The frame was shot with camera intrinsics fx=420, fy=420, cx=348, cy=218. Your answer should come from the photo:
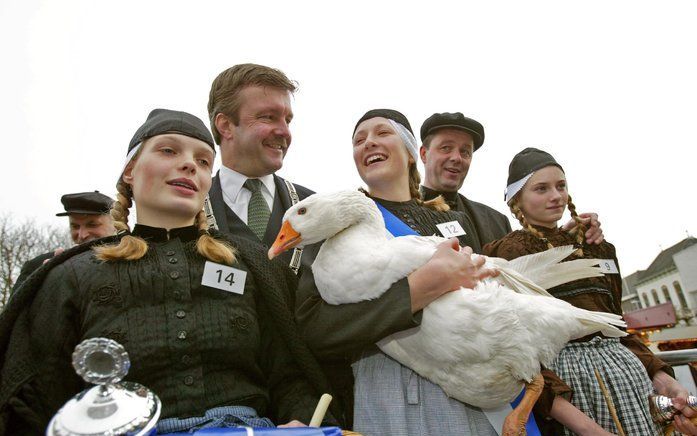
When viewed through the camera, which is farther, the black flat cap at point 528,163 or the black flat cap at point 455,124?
the black flat cap at point 455,124

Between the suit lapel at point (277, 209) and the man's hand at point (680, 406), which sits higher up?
the suit lapel at point (277, 209)

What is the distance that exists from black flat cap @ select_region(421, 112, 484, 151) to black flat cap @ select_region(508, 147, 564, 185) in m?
0.71

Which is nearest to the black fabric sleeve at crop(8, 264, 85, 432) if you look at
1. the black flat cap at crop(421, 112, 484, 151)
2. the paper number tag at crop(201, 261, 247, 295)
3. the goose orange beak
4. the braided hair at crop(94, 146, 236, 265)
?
the braided hair at crop(94, 146, 236, 265)

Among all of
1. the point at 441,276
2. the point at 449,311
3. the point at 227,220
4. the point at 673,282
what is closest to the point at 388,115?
the point at 227,220

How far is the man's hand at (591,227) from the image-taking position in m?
3.03

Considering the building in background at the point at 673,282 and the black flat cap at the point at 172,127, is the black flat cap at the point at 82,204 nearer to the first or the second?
the black flat cap at the point at 172,127

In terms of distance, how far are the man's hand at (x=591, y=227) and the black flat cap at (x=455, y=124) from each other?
1328 millimetres

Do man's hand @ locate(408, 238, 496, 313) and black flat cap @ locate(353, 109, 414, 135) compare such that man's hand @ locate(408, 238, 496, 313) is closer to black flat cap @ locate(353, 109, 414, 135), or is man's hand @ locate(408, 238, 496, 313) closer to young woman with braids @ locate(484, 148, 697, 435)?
young woman with braids @ locate(484, 148, 697, 435)

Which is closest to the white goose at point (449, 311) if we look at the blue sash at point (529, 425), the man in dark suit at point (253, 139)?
the blue sash at point (529, 425)

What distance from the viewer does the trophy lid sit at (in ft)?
2.88

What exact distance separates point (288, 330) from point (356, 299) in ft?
1.27

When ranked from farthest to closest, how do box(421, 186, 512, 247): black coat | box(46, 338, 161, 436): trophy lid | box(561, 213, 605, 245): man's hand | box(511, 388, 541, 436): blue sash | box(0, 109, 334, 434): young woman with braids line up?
box(421, 186, 512, 247): black coat → box(561, 213, 605, 245): man's hand → box(511, 388, 541, 436): blue sash → box(0, 109, 334, 434): young woman with braids → box(46, 338, 161, 436): trophy lid

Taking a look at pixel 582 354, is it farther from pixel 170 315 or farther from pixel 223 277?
pixel 170 315

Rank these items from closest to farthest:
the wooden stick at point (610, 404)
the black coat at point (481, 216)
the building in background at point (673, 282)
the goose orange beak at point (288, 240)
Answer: the goose orange beak at point (288, 240) < the wooden stick at point (610, 404) < the black coat at point (481, 216) < the building in background at point (673, 282)
